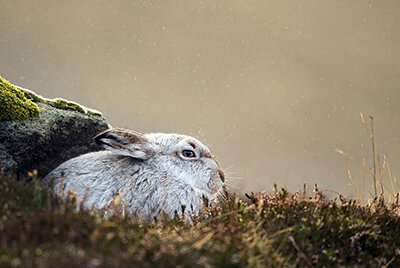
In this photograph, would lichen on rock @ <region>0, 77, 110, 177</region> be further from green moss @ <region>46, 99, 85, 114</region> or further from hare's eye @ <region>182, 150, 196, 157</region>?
hare's eye @ <region>182, 150, 196, 157</region>

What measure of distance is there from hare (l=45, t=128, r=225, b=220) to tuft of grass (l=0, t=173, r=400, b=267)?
0.77 metres

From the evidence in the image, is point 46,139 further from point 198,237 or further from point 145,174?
point 198,237

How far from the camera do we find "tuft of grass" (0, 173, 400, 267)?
2271mm

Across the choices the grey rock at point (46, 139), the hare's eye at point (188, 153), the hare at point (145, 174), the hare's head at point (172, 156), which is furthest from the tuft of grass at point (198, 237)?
the grey rock at point (46, 139)

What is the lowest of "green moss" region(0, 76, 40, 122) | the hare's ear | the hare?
the hare

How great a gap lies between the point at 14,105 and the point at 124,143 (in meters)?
1.95

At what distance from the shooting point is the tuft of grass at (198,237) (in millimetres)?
2271

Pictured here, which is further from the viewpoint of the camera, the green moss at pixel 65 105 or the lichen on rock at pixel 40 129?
the green moss at pixel 65 105

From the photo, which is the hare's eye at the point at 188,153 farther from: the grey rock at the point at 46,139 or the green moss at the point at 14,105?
the green moss at the point at 14,105

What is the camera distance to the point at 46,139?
620 cm

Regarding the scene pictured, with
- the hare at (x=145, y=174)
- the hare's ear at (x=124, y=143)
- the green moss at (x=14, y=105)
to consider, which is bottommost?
the hare at (x=145, y=174)

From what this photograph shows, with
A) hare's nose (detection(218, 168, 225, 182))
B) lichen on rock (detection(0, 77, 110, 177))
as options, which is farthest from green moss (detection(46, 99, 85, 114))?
hare's nose (detection(218, 168, 225, 182))

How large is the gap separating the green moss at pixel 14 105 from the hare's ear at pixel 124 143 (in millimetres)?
1473

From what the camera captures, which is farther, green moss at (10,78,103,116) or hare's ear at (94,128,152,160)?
green moss at (10,78,103,116)
